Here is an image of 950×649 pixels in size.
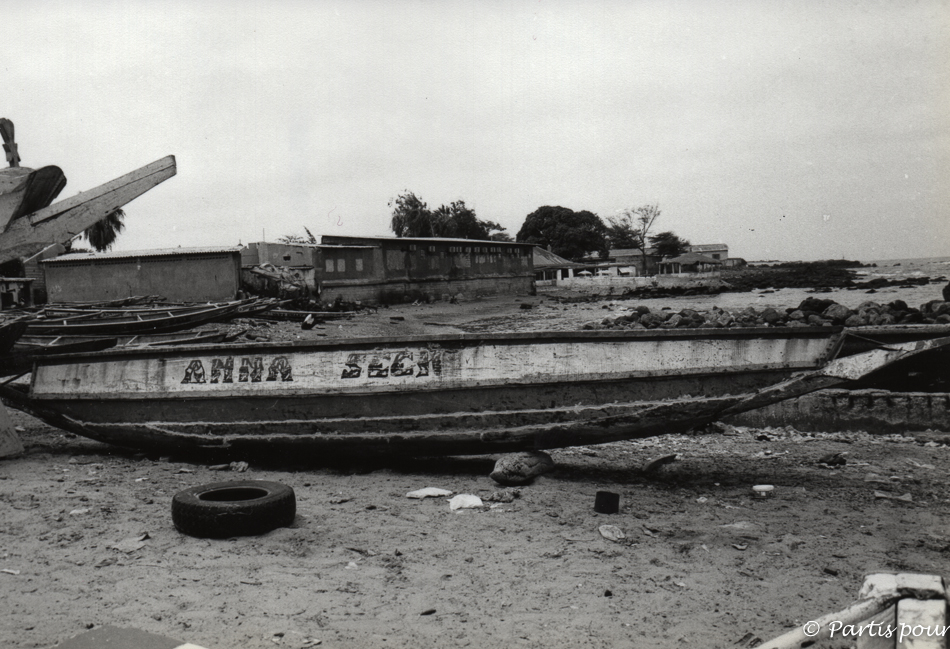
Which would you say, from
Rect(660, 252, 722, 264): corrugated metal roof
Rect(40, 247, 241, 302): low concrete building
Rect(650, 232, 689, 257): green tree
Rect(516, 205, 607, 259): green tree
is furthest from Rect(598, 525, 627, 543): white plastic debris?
Rect(650, 232, 689, 257): green tree

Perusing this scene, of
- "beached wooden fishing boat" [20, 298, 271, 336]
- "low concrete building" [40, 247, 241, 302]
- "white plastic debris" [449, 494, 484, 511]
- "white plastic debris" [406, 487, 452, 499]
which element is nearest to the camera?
"white plastic debris" [449, 494, 484, 511]

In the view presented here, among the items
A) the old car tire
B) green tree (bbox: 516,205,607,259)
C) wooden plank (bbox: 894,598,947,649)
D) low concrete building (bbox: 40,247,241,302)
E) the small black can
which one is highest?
green tree (bbox: 516,205,607,259)

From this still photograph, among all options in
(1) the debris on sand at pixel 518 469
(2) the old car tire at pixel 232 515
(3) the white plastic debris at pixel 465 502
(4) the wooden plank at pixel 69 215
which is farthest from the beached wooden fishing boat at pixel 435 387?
(2) the old car tire at pixel 232 515

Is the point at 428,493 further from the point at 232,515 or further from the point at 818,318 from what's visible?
the point at 818,318

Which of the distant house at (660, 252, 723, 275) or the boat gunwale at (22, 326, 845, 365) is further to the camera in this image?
the distant house at (660, 252, 723, 275)

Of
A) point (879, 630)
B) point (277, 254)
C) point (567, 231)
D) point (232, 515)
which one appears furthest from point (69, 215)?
point (567, 231)

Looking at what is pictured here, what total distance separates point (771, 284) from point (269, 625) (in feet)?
176

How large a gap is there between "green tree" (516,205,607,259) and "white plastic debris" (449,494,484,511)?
62.3 metres

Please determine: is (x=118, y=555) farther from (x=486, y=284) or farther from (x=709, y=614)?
(x=486, y=284)

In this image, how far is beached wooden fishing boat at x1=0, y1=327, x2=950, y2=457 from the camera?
538cm

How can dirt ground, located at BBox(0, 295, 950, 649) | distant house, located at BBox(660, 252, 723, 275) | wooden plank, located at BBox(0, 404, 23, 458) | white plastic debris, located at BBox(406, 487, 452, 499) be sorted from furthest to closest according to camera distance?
distant house, located at BBox(660, 252, 723, 275) < wooden plank, located at BBox(0, 404, 23, 458) < white plastic debris, located at BBox(406, 487, 452, 499) < dirt ground, located at BBox(0, 295, 950, 649)

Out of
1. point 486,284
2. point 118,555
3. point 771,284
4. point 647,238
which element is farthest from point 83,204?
point 647,238

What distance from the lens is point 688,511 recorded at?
4.99 metres

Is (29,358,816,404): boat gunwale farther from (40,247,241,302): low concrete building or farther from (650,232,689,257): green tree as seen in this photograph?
(650,232,689,257): green tree
